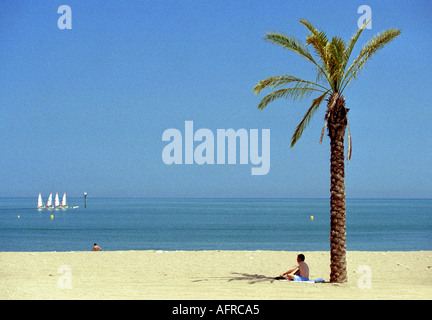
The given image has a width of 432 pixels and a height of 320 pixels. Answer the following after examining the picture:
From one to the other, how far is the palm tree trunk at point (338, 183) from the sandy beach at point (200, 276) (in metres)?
0.78

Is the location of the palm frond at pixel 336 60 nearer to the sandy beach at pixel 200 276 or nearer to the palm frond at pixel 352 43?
the palm frond at pixel 352 43

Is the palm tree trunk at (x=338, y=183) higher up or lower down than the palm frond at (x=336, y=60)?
lower down

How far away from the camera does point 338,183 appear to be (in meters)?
15.7

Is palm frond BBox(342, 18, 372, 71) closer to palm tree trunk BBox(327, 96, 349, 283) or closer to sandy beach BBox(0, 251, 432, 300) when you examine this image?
palm tree trunk BBox(327, 96, 349, 283)

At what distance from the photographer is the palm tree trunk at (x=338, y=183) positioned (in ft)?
51.5

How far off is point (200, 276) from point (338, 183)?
6.04 m

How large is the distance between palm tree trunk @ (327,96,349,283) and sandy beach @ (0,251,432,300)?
0.78m

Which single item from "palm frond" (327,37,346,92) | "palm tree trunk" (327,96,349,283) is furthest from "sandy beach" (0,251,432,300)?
"palm frond" (327,37,346,92)

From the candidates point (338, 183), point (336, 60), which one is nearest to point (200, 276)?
point (338, 183)

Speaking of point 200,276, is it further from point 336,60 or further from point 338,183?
point 336,60

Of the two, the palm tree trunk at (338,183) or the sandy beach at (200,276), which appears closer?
the sandy beach at (200,276)

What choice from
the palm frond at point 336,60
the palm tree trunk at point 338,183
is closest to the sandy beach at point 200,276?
the palm tree trunk at point 338,183
